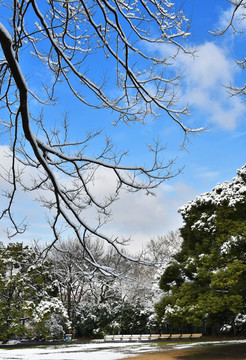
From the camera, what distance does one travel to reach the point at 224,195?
16.2 metres

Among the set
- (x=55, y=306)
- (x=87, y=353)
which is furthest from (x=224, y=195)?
(x=55, y=306)

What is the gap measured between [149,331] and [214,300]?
16609mm

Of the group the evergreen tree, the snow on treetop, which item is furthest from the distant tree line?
the snow on treetop

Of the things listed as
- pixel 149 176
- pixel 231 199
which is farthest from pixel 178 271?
pixel 149 176

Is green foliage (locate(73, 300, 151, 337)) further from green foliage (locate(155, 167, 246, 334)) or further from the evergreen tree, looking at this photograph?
green foliage (locate(155, 167, 246, 334))

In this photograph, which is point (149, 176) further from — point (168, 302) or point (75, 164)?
point (168, 302)

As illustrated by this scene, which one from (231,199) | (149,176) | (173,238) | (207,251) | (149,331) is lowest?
(149,331)

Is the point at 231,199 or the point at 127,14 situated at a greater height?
the point at 231,199

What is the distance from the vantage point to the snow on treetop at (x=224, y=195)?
1552 centimetres

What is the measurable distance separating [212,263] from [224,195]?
9.38 ft

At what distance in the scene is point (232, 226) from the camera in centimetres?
1532

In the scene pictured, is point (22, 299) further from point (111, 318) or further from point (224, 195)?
point (224, 195)

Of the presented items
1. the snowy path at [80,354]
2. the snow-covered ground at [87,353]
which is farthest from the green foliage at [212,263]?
the snowy path at [80,354]

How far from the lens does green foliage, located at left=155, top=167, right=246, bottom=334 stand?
47.4 ft
